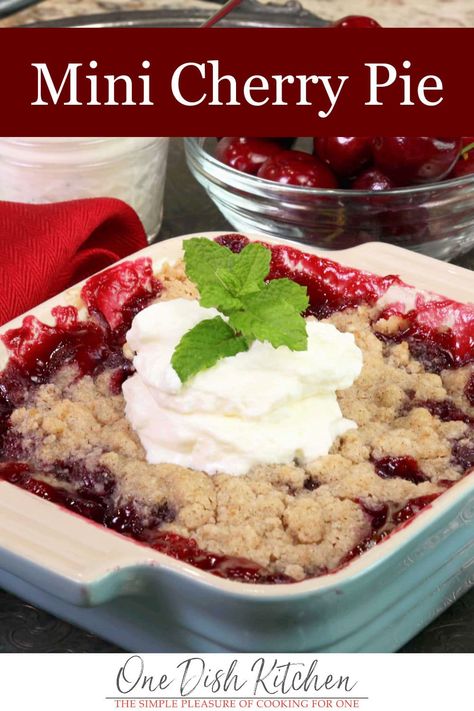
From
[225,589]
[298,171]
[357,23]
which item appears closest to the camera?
[225,589]

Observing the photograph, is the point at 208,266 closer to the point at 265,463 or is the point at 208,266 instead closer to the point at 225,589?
the point at 265,463

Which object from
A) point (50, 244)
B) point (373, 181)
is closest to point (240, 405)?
point (50, 244)

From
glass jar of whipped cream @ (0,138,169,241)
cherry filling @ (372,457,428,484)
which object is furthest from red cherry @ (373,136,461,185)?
cherry filling @ (372,457,428,484)

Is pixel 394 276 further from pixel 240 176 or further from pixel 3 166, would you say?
pixel 3 166

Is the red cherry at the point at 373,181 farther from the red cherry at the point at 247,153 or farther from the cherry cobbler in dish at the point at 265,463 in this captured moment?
the cherry cobbler in dish at the point at 265,463

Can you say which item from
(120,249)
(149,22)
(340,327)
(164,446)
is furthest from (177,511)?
(149,22)

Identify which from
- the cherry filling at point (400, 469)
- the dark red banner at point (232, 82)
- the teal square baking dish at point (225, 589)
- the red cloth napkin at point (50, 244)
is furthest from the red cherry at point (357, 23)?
the teal square baking dish at point (225, 589)
